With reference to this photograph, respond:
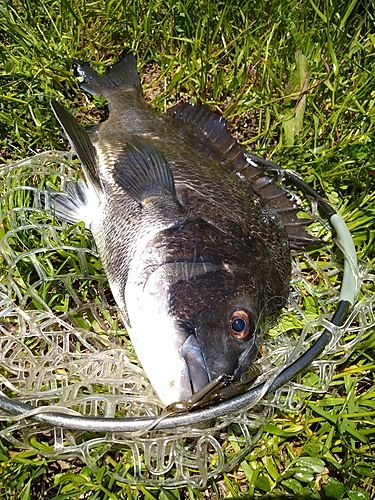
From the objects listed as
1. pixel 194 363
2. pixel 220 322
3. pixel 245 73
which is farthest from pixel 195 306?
pixel 245 73

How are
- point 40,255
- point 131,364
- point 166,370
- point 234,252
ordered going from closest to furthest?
point 166,370, point 234,252, point 131,364, point 40,255

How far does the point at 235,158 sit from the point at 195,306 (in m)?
1.21

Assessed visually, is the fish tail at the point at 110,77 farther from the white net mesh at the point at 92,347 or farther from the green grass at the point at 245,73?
the white net mesh at the point at 92,347

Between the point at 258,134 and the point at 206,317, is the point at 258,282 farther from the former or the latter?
the point at 258,134

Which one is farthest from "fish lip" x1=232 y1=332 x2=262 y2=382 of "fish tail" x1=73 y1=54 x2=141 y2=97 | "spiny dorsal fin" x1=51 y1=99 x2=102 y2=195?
"fish tail" x1=73 y1=54 x2=141 y2=97

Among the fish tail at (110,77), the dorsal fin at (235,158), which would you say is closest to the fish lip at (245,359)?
the dorsal fin at (235,158)

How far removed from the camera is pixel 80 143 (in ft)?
8.91

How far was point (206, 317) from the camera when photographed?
209 cm

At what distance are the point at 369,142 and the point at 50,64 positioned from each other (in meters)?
2.36

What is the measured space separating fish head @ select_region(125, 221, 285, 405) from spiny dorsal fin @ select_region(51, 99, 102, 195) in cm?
65

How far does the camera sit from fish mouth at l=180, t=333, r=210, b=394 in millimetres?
1965

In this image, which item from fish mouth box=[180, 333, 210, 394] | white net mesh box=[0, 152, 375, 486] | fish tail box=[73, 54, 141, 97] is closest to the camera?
fish mouth box=[180, 333, 210, 394]

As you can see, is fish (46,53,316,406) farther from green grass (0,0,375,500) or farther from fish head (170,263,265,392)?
green grass (0,0,375,500)

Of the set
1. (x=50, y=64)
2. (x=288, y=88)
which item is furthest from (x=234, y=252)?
(x=50, y=64)
